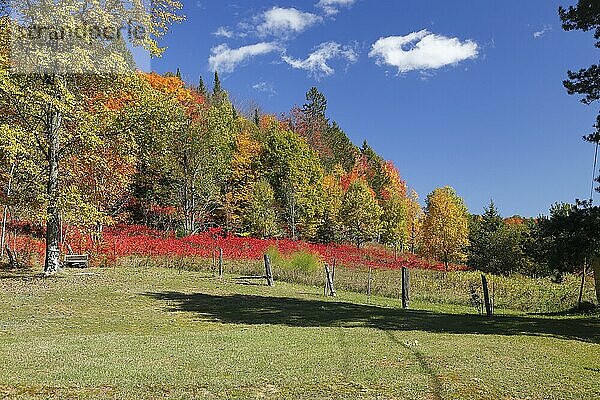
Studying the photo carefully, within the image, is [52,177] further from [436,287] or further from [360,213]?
[360,213]

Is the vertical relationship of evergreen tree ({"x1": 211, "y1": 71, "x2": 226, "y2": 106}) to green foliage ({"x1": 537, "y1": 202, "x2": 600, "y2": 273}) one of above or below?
Result: above

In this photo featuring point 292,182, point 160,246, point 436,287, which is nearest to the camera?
point 436,287

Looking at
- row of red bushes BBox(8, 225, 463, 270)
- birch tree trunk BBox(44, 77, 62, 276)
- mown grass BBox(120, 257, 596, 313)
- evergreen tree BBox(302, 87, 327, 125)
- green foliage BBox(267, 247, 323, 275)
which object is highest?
evergreen tree BBox(302, 87, 327, 125)

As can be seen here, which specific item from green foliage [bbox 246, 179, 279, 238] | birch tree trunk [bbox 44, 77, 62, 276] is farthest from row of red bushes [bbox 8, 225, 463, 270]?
birch tree trunk [bbox 44, 77, 62, 276]

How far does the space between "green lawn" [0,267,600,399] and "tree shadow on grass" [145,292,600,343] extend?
0.05m

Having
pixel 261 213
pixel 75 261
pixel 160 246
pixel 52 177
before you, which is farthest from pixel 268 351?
pixel 261 213

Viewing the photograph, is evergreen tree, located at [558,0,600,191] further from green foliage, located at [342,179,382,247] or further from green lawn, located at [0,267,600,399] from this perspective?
green foliage, located at [342,179,382,247]

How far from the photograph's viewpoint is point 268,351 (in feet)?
27.0

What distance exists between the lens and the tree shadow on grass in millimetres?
12000

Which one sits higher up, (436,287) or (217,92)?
(217,92)

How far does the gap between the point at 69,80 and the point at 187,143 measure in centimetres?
2479

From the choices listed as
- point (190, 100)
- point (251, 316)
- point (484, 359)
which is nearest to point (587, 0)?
point (484, 359)

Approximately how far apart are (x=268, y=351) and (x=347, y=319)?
5.71 m

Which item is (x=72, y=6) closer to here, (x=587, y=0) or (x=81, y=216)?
(x=81, y=216)
